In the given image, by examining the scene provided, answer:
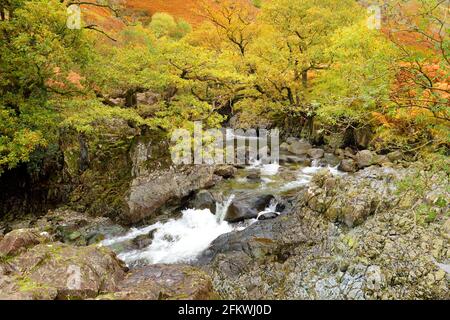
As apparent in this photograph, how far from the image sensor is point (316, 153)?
18047mm

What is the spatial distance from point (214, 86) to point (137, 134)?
4.73 meters

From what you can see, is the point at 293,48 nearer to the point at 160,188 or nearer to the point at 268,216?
the point at 268,216

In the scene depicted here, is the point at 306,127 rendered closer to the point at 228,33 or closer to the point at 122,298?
the point at 228,33

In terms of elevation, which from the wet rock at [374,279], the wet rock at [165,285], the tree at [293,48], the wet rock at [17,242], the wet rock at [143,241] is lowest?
the wet rock at [143,241]

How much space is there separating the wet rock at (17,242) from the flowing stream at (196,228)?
334cm

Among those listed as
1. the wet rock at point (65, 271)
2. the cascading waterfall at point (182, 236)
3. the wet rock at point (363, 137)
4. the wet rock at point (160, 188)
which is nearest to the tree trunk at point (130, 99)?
the wet rock at point (160, 188)

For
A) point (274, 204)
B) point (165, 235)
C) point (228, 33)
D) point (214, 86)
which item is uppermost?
point (228, 33)

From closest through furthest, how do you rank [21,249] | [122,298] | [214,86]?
1. [122,298]
2. [21,249]
3. [214,86]

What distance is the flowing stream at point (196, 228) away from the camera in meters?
10.2

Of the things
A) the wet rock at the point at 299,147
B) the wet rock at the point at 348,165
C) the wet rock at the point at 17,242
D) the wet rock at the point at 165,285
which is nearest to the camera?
the wet rock at the point at 165,285

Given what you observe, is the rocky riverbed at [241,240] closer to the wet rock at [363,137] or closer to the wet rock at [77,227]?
the wet rock at [77,227]

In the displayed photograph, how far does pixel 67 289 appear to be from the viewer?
220 inches

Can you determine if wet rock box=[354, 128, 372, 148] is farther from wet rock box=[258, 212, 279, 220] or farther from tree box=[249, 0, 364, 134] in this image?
wet rock box=[258, 212, 279, 220]

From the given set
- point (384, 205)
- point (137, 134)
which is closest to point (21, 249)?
point (137, 134)
